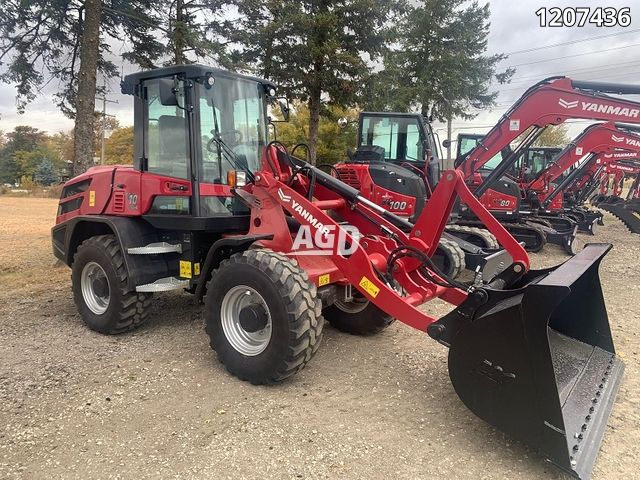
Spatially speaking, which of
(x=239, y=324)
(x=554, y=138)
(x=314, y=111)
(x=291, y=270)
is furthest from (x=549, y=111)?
(x=554, y=138)

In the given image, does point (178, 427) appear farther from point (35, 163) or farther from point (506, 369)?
point (35, 163)

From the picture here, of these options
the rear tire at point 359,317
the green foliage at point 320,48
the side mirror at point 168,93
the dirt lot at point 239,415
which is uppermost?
the green foliage at point 320,48

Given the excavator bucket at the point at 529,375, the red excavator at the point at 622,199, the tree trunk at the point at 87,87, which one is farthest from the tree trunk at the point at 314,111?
the excavator bucket at the point at 529,375

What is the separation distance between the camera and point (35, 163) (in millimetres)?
59312

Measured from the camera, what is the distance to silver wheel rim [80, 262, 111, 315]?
5094 mm

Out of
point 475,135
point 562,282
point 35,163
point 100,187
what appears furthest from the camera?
point 35,163

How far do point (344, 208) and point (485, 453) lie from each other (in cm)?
250

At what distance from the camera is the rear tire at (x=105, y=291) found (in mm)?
4762

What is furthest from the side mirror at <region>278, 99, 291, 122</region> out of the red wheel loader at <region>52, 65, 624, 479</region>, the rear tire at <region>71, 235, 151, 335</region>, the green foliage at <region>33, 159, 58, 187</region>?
the green foliage at <region>33, 159, 58, 187</region>

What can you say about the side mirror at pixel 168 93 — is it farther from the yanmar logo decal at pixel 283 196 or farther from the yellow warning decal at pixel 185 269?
the yellow warning decal at pixel 185 269

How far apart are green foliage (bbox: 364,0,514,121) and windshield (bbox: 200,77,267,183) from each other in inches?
651

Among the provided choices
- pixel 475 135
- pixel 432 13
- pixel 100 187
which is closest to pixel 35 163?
pixel 432 13

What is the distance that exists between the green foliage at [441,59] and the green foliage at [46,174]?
42628mm

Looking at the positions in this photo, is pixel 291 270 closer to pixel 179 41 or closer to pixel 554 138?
pixel 179 41
